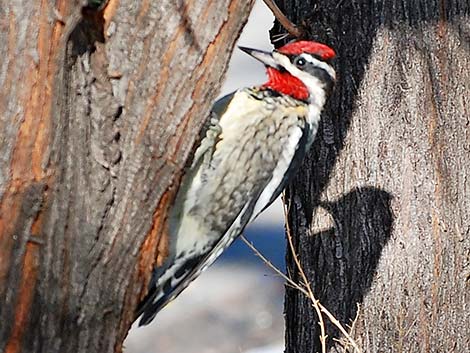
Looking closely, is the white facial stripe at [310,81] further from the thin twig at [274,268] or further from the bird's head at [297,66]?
the thin twig at [274,268]

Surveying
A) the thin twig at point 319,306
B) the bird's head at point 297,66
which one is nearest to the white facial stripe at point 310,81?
the bird's head at point 297,66

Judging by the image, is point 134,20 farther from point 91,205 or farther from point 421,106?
point 421,106

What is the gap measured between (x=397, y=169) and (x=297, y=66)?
0.62 meters

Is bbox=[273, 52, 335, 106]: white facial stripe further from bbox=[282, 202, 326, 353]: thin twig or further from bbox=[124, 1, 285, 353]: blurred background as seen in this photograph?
bbox=[124, 1, 285, 353]: blurred background

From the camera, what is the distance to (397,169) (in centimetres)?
384

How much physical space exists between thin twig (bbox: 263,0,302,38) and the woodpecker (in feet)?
0.77

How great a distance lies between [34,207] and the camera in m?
2.51

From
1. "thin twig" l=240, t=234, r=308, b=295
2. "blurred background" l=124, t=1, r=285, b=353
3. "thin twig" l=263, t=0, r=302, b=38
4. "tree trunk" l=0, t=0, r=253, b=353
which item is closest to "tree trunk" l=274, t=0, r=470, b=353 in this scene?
"thin twig" l=263, t=0, r=302, b=38

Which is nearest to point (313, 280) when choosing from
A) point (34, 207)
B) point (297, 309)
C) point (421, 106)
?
point (297, 309)

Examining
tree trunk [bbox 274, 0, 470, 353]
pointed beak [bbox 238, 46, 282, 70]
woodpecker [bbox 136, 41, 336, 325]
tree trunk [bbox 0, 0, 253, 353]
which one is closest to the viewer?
tree trunk [bbox 0, 0, 253, 353]

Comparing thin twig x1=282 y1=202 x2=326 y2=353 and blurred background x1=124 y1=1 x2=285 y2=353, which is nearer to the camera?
thin twig x1=282 y1=202 x2=326 y2=353

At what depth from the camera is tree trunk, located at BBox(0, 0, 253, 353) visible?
2494 millimetres

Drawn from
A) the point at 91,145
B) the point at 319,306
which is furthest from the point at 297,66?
the point at 91,145

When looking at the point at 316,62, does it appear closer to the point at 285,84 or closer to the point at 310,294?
the point at 285,84
